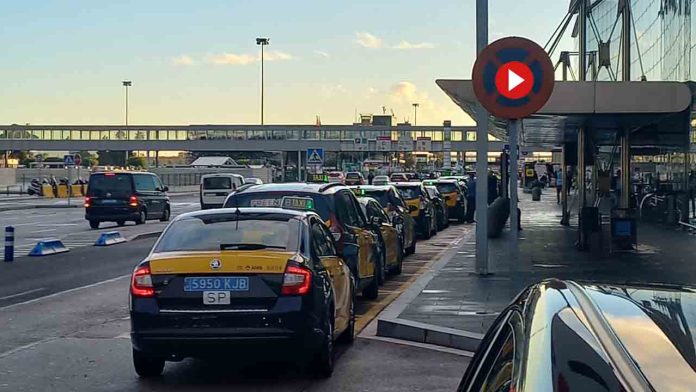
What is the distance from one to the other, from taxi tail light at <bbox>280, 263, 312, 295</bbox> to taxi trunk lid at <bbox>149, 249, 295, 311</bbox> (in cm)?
4

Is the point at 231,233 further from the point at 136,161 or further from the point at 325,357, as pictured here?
the point at 136,161

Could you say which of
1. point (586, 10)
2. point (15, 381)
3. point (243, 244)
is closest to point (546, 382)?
point (243, 244)

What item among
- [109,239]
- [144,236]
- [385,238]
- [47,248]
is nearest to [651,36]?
[385,238]

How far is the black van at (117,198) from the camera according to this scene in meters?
33.0

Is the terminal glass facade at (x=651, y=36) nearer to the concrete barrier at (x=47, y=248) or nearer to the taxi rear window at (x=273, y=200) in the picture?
the taxi rear window at (x=273, y=200)

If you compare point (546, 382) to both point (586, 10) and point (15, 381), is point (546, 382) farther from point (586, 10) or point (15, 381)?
point (586, 10)

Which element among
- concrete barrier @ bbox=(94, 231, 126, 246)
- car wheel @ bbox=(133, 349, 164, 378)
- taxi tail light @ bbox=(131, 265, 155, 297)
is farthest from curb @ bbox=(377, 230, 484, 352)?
concrete barrier @ bbox=(94, 231, 126, 246)

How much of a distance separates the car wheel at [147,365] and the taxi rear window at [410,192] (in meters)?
18.6

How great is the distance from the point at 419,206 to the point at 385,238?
36.9ft

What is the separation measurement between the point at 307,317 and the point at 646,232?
779 inches

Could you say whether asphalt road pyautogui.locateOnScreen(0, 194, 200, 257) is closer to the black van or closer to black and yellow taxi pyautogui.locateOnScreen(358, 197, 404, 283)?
the black van

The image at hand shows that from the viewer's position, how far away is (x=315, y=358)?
883 centimetres

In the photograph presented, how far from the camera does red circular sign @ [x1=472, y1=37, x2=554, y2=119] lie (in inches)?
458

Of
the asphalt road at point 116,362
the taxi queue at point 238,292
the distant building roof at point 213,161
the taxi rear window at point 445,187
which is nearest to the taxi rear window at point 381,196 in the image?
the asphalt road at point 116,362
